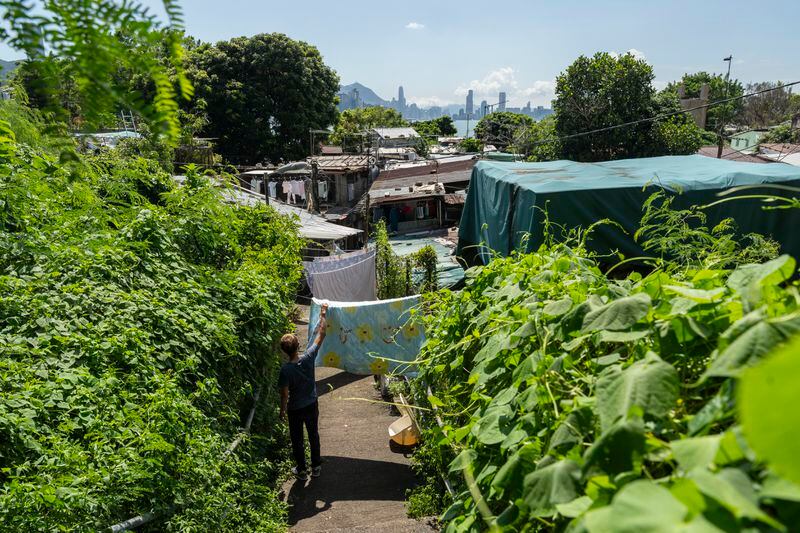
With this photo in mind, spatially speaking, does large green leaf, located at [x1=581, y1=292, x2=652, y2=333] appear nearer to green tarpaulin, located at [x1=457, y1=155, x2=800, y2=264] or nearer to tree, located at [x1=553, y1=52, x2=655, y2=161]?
green tarpaulin, located at [x1=457, y1=155, x2=800, y2=264]

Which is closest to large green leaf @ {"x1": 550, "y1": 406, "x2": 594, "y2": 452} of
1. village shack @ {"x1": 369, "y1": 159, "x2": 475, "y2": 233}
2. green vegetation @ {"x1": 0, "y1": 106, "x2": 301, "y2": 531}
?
green vegetation @ {"x1": 0, "y1": 106, "x2": 301, "y2": 531}

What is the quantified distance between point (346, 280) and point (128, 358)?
8224 mm

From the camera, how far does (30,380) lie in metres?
2.90

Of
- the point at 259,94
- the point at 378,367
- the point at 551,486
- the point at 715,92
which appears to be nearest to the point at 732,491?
the point at 551,486

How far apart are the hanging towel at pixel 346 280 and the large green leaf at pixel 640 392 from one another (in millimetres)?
10138

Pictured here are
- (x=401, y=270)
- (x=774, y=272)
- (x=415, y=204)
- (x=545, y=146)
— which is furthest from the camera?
(x=545, y=146)

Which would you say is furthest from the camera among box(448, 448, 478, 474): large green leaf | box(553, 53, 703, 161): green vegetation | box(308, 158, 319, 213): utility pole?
box(308, 158, 319, 213): utility pole

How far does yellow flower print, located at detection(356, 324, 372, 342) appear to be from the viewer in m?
6.72

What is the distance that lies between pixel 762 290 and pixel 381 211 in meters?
18.5

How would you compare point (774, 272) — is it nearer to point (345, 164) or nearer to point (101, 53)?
point (101, 53)

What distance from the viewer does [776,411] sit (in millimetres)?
615

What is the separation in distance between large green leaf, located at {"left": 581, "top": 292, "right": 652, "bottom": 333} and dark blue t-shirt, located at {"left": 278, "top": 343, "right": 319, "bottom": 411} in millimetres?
4121

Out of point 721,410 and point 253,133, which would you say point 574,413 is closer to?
point 721,410

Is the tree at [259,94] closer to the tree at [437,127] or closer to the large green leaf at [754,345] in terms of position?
the tree at [437,127]
